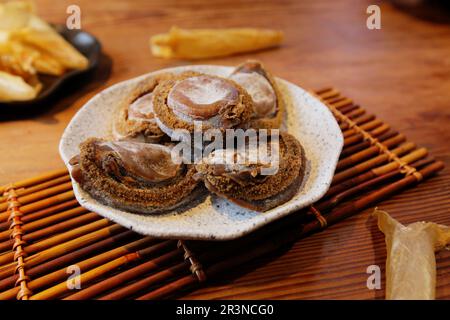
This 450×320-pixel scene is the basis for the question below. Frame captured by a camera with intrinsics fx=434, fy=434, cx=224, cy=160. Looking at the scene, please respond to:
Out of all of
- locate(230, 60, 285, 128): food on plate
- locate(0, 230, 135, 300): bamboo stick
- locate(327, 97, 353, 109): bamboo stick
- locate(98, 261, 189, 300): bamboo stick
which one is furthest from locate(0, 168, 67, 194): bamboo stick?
locate(327, 97, 353, 109): bamboo stick

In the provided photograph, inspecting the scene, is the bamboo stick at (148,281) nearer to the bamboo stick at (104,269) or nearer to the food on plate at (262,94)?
the bamboo stick at (104,269)

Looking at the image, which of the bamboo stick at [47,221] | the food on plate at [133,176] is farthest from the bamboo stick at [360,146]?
the bamboo stick at [47,221]

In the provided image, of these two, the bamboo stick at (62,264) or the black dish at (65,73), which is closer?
the bamboo stick at (62,264)

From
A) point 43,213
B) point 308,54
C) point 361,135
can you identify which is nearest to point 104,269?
point 43,213

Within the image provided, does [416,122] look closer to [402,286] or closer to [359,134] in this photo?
[359,134]

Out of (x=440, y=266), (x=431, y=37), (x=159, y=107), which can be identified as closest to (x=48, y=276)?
(x=159, y=107)

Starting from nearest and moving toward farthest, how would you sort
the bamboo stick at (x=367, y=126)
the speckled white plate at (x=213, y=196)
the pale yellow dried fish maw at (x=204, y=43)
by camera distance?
the speckled white plate at (x=213, y=196)
the bamboo stick at (x=367, y=126)
the pale yellow dried fish maw at (x=204, y=43)
